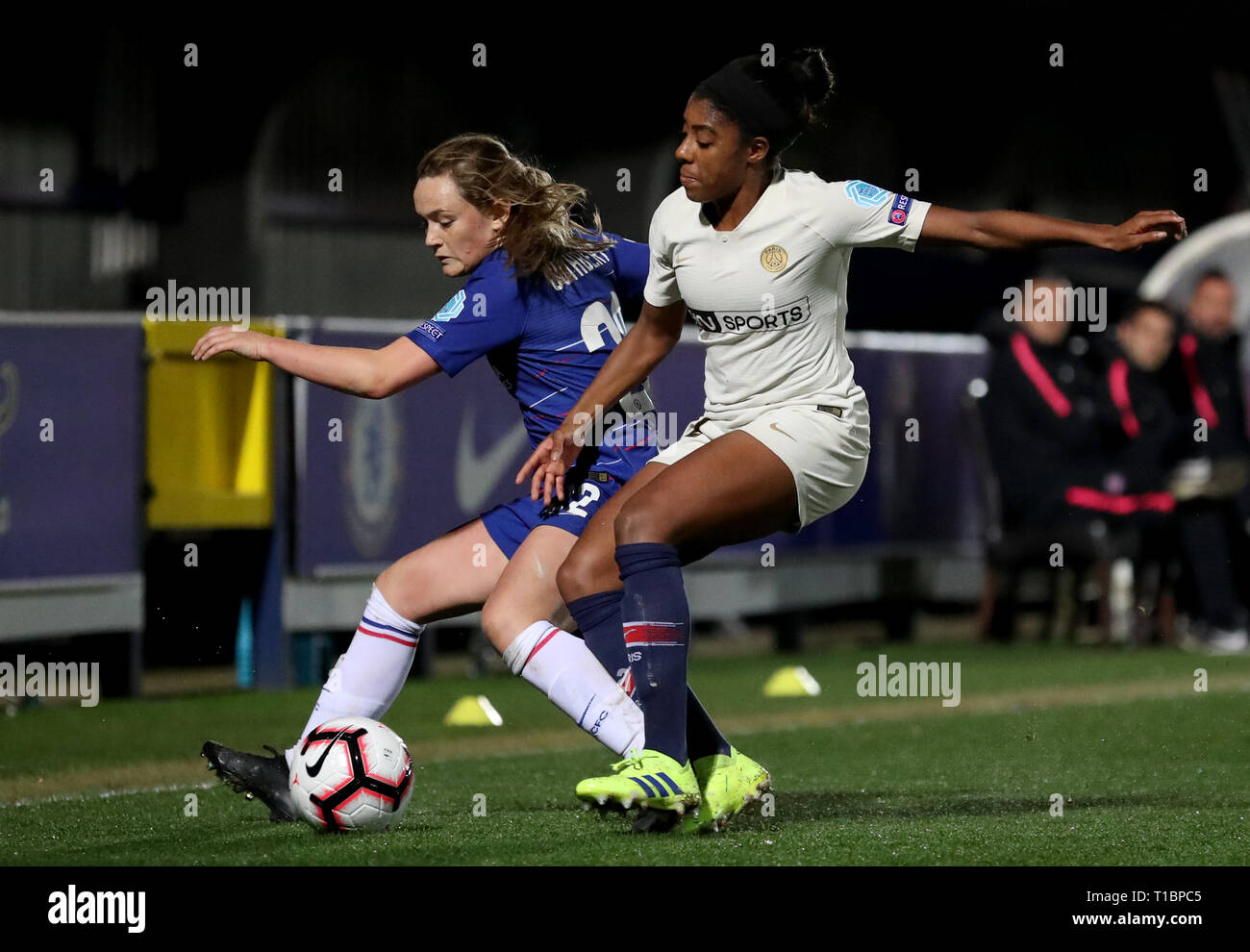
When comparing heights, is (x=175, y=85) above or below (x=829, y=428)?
above

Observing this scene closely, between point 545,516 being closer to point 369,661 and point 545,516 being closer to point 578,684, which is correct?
point 578,684

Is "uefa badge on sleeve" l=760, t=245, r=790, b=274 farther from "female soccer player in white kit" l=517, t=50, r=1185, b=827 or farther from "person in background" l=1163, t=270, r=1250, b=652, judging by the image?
"person in background" l=1163, t=270, r=1250, b=652

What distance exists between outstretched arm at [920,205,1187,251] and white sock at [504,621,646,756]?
4.58 feet

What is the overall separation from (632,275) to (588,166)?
10.1m

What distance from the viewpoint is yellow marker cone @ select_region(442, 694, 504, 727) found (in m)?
9.09

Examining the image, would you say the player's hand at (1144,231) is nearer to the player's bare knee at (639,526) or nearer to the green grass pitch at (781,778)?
the player's bare knee at (639,526)

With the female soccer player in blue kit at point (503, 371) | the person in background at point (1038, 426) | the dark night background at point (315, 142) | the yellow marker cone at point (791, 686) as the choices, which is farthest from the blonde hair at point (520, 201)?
the dark night background at point (315, 142)

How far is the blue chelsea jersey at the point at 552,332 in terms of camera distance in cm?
556

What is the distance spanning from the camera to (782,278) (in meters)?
5.13

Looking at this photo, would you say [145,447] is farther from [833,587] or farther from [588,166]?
[588,166]

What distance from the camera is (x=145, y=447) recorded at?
397 inches

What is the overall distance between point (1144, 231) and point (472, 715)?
4.98 metres

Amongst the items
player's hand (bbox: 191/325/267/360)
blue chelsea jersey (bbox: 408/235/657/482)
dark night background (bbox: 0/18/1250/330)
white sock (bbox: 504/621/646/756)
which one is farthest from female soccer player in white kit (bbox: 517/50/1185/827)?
dark night background (bbox: 0/18/1250/330)

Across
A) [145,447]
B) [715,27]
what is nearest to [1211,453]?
[715,27]
